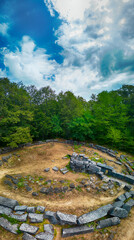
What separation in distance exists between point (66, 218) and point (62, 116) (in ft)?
48.6

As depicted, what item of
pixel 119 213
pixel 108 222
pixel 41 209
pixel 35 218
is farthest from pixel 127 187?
pixel 35 218

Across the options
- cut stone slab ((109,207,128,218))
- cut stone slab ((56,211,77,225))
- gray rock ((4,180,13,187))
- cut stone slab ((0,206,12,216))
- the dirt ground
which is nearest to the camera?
the dirt ground

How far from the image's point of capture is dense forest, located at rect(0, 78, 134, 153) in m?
13.5

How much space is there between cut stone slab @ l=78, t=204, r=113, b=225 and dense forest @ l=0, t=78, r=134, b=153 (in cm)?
1029

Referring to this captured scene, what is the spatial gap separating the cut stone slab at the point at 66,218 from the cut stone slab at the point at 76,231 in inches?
10.0

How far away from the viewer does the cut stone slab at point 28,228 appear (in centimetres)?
448

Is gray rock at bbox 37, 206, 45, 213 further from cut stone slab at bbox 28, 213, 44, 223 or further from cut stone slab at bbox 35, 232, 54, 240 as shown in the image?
cut stone slab at bbox 35, 232, 54, 240

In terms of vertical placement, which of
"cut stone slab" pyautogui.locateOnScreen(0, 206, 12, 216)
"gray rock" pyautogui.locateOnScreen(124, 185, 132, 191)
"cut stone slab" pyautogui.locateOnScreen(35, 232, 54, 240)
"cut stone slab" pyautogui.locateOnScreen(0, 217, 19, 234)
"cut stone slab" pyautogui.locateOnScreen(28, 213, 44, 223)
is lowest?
"gray rock" pyautogui.locateOnScreen(124, 185, 132, 191)

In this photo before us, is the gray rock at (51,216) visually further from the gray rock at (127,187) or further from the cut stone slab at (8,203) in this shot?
the gray rock at (127,187)

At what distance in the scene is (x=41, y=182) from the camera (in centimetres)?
798

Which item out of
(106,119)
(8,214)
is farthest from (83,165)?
(106,119)

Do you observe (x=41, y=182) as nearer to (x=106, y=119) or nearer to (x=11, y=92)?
(x=11, y=92)

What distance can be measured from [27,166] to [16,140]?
384 centimetres

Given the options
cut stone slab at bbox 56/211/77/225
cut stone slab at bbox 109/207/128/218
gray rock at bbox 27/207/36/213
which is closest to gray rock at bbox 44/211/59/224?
cut stone slab at bbox 56/211/77/225
